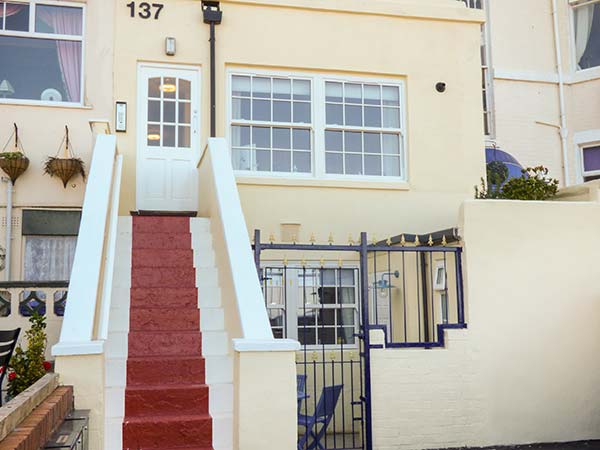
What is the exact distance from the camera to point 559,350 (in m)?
7.46

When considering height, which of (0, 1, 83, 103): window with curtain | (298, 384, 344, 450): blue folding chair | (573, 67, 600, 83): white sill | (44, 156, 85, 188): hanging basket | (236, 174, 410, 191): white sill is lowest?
(298, 384, 344, 450): blue folding chair

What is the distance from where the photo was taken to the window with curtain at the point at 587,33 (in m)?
14.8

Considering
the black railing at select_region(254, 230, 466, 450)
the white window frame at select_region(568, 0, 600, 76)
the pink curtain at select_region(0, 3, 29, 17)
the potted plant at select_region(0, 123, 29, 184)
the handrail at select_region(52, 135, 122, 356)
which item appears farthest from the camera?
the white window frame at select_region(568, 0, 600, 76)

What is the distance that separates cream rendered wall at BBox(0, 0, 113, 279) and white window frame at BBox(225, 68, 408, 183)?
5.83ft

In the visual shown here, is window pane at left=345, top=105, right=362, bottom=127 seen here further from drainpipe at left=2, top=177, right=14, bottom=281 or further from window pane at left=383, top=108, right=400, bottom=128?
drainpipe at left=2, top=177, right=14, bottom=281

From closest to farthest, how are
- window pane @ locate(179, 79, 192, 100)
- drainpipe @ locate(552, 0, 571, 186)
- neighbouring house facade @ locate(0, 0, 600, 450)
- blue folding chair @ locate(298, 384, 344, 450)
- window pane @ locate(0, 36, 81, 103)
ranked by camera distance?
neighbouring house facade @ locate(0, 0, 600, 450) < blue folding chair @ locate(298, 384, 344, 450) < window pane @ locate(0, 36, 81, 103) < window pane @ locate(179, 79, 192, 100) < drainpipe @ locate(552, 0, 571, 186)

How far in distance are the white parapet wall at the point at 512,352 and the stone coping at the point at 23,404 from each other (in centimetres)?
362

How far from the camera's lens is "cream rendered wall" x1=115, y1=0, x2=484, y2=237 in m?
9.63

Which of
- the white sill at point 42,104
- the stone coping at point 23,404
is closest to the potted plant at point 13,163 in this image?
the white sill at point 42,104

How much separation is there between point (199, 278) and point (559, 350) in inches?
158

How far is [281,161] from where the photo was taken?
32.7 ft

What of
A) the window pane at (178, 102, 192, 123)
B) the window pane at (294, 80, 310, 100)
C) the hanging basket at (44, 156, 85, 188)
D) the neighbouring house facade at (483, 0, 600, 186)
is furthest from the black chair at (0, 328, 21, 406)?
the neighbouring house facade at (483, 0, 600, 186)

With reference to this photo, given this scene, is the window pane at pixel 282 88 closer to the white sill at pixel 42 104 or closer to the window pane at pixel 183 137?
the window pane at pixel 183 137

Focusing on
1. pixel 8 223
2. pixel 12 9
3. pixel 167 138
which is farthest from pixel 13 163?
pixel 12 9
